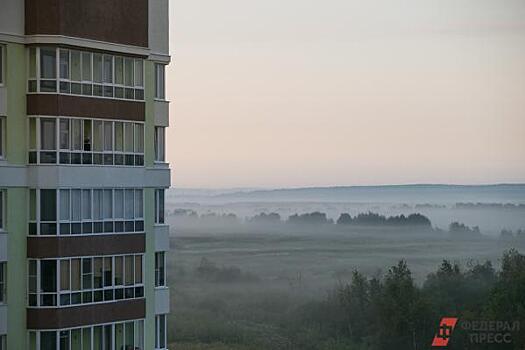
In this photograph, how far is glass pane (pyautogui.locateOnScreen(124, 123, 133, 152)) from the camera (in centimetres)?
572

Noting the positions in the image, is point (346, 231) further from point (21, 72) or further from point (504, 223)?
point (21, 72)

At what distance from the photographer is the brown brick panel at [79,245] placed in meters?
5.36

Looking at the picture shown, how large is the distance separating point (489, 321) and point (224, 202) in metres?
2.52

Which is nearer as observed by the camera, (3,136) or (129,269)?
(3,136)

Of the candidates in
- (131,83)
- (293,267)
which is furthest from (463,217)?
(131,83)

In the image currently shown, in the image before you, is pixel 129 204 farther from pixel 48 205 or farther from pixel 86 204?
pixel 48 205

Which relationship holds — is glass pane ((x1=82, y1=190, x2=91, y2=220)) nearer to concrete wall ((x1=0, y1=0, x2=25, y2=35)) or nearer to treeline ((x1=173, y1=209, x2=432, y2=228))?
concrete wall ((x1=0, y1=0, x2=25, y2=35))

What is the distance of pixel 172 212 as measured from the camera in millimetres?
9031

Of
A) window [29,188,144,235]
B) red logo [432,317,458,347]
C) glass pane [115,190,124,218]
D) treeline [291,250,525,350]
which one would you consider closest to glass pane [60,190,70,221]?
window [29,188,144,235]

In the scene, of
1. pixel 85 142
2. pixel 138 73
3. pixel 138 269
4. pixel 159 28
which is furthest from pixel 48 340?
pixel 159 28

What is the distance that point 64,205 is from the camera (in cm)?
539

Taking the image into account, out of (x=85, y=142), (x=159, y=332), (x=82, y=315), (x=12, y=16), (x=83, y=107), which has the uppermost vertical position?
(x=12, y=16)

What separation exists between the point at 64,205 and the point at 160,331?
1106 millimetres
